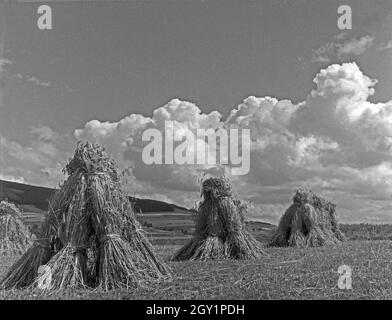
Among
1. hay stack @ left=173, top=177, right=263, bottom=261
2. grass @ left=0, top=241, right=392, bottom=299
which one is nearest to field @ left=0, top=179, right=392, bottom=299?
grass @ left=0, top=241, right=392, bottom=299

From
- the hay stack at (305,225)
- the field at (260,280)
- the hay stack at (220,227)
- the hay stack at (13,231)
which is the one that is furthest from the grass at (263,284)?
the hay stack at (13,231)

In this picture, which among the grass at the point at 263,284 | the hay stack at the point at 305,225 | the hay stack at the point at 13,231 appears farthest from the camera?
the hay stack at the point at 305,225

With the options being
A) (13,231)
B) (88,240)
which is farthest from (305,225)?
(88,240)

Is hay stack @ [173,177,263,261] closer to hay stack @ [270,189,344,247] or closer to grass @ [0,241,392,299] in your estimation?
grass @ [0,241,392,299]

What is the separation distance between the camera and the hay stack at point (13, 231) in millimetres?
10101

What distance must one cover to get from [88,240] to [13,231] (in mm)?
6053

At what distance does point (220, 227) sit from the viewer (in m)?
7.51

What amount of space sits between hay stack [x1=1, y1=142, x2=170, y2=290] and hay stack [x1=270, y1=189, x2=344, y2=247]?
6.00m

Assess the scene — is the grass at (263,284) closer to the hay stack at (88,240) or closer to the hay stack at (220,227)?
the hay stack at (88,240)

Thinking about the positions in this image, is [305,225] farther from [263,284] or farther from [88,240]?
[88,240]

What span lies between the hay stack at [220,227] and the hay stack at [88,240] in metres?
2.35
